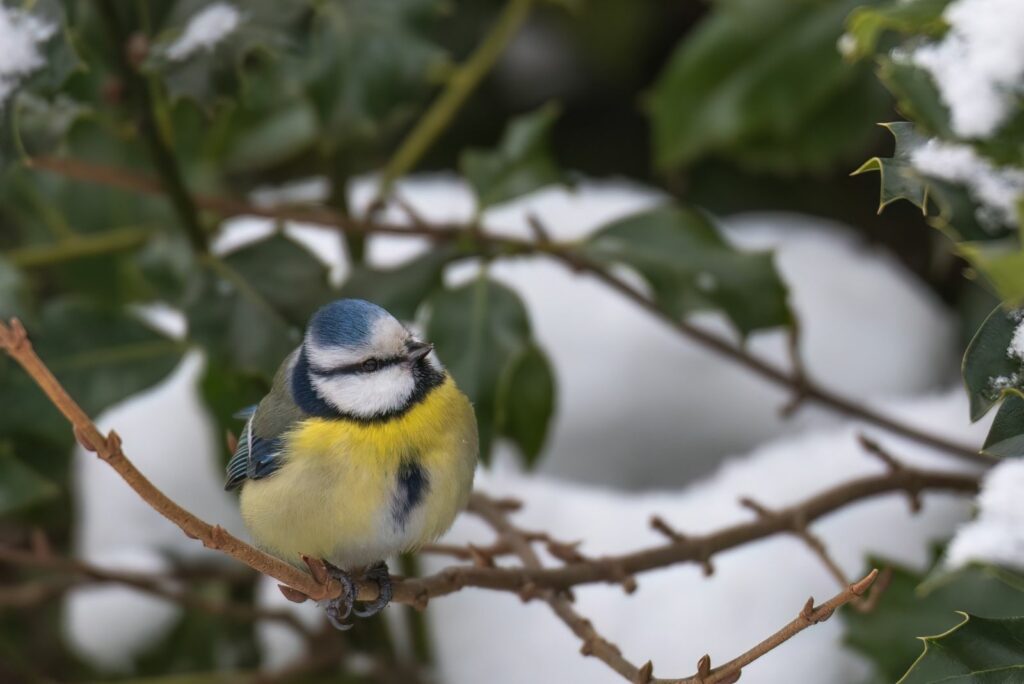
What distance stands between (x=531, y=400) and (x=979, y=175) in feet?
2.00

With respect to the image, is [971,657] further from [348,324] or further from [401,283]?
[401,283]

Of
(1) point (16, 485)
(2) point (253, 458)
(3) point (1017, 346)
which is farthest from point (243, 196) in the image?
(3) point (1017, 346)

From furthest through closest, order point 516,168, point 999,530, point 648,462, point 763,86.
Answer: point 648,462, point 763,86, point 516,168, point 999,530

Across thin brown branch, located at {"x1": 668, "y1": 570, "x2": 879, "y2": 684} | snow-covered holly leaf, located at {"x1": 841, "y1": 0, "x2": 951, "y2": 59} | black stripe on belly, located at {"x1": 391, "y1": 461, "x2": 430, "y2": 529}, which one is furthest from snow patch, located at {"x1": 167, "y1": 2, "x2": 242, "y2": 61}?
thin brown branch, located at {"x1": 668, "y1": 570, "x2": 879, "y2": 684}

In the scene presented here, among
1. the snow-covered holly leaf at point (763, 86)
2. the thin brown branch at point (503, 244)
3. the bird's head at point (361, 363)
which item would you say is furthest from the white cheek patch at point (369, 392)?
the snow-covered holly leaf at point (763, 86)

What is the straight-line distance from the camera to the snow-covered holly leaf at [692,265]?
1.21m

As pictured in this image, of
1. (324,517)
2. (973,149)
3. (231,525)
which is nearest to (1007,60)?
(973,149)

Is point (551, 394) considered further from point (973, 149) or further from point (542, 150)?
point (973, 149)

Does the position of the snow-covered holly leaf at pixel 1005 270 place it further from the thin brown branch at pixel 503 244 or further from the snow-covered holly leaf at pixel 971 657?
the thin brown branch at pixel 503 244

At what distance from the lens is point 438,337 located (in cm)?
121

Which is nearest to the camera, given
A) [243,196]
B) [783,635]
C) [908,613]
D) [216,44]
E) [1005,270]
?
[1005,270]

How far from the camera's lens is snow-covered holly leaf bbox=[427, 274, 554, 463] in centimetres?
120

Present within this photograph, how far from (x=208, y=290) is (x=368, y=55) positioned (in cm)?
27

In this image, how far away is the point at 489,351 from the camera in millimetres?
1216
